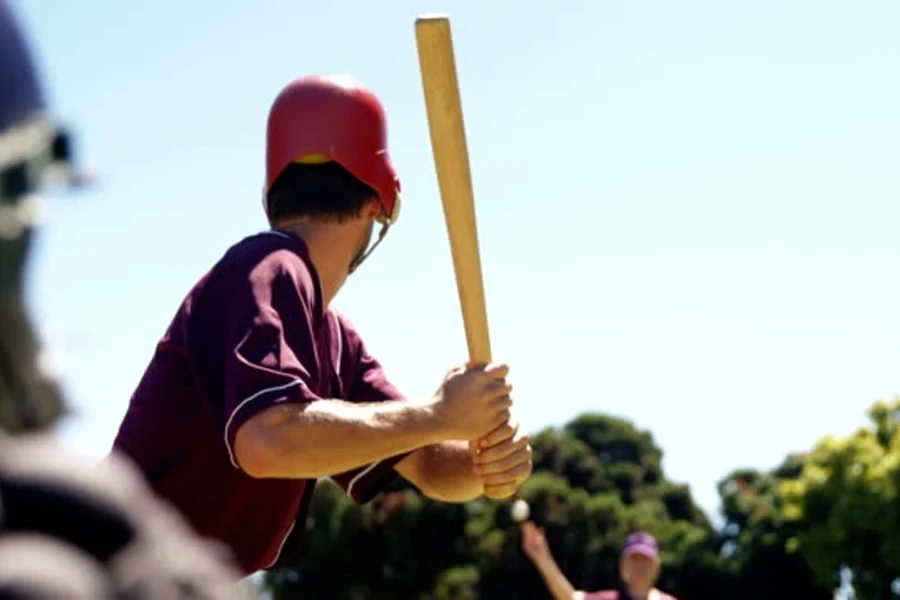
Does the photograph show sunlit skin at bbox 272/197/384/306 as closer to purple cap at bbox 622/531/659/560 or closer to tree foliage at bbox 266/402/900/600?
purple cap at bbox 622/531/659/560

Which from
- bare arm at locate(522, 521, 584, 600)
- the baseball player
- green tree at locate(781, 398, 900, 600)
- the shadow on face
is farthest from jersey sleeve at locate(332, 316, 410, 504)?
green tree at locate(781, 398, 900, 600)

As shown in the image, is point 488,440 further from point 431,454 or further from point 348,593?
point 348,593

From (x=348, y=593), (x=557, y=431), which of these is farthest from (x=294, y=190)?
(x=557, y=431)

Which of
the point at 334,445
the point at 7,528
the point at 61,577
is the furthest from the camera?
the point at 334,445

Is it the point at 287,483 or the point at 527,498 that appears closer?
the point at 287,483

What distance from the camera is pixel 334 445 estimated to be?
4.22 metres

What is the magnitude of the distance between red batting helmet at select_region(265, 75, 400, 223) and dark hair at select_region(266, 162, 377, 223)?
0.02m

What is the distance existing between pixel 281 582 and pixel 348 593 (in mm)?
2214

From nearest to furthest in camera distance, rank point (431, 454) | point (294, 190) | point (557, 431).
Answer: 1. point (294, 190)
2. point (431, 454)
3. point (557, 431)

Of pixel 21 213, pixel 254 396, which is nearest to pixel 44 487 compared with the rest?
pixel 21 213

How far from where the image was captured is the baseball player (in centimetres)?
417

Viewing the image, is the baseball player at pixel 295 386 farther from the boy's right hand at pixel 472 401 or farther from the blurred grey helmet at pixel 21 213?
the blurred grey helmet at pixel 21 213

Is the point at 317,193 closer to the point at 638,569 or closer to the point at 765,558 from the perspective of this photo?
the point at 638,569

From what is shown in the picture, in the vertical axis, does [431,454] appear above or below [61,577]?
above
